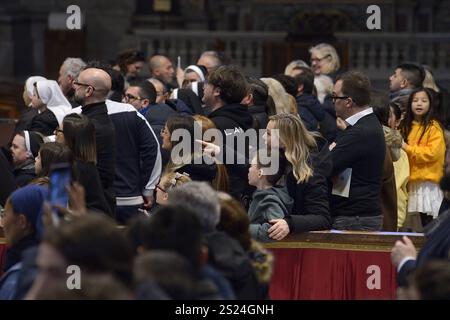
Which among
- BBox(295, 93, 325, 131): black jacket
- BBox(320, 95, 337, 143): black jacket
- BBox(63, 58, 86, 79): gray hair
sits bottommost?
BBox(320, 95, 337, 143): black jacket

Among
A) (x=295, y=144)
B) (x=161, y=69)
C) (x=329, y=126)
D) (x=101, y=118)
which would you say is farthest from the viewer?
(x=161, y=69)

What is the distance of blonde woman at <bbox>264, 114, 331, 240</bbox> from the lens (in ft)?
27.5

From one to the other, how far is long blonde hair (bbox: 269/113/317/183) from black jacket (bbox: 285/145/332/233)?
0.20 feet

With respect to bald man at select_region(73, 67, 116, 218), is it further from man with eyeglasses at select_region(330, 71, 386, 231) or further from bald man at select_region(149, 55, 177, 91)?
bald man at select_region(149, 55, 177, 91)

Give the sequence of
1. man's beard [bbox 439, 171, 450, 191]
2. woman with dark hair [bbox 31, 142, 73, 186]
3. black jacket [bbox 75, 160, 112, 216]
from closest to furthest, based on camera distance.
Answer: man's beard [bbox 439, 171, 450, 191]
woman with dark hair [bbox 31, 142, 73, 186]
black jacket [bbox 75, 160, 112, 216]

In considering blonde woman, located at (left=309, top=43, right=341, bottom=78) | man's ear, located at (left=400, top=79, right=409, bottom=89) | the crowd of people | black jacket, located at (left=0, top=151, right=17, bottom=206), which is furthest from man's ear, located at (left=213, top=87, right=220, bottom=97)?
blonde woman, located at (left=309, top=43, right=341, bottom=78)

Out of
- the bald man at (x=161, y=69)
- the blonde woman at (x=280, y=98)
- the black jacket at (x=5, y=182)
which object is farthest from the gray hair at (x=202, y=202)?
the bald man at (x=161, y=69)

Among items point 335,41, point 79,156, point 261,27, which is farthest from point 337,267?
point 261,27

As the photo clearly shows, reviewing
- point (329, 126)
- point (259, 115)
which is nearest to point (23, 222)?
point (259, 115)

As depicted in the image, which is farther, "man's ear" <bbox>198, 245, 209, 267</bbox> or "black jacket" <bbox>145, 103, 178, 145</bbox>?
"black jacket" <bbox>145, 103, 178, 145</bbox>

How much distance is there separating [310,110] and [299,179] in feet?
11.7

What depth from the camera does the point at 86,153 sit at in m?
8.35

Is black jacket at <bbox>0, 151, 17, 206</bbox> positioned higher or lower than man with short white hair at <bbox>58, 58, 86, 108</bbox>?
lower

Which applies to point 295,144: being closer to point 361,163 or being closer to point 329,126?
point 361,163
